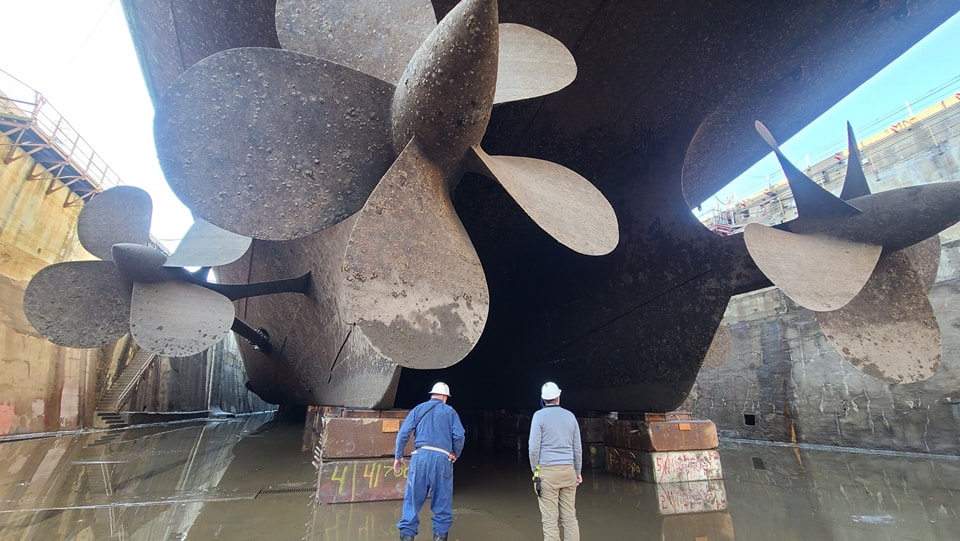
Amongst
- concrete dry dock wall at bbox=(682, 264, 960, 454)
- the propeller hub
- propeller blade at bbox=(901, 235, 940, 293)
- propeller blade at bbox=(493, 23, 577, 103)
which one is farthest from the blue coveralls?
concrete dry dock wall at bbox=(682, 264, 960, 454)

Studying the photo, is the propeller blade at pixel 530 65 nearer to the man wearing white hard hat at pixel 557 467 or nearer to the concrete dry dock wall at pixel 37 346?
the man wearing white hard hat at pixel 557 467

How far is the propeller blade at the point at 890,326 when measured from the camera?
319cm

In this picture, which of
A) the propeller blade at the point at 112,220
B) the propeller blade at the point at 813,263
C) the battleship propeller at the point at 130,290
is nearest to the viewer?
the propeller blade at the point at 813,263

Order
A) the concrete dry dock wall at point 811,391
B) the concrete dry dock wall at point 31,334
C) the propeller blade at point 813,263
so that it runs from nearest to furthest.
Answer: the propeller blade at point 813,263 < the concrete dry dock wall at point 811,391 < the concrete dry dock wall at point 31,334

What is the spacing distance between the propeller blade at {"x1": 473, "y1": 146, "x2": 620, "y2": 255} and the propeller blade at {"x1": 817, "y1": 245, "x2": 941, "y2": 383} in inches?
80.2

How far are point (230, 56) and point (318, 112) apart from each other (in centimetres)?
41

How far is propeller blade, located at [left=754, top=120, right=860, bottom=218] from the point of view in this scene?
10.4 feet

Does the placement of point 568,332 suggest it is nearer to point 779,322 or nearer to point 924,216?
point 924,216

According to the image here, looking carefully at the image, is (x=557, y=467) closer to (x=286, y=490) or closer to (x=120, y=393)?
(x=286, y=490)

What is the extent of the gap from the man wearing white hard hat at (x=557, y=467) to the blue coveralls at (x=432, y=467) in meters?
0.48

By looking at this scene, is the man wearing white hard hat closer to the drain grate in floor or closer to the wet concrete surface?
the wet concrete surface

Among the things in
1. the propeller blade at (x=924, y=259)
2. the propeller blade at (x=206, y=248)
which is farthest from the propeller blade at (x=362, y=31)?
the propeller blade at (x=924, y=259)

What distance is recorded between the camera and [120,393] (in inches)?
442

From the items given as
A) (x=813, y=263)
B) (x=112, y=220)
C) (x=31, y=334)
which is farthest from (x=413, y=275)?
(x=31, y=334)
